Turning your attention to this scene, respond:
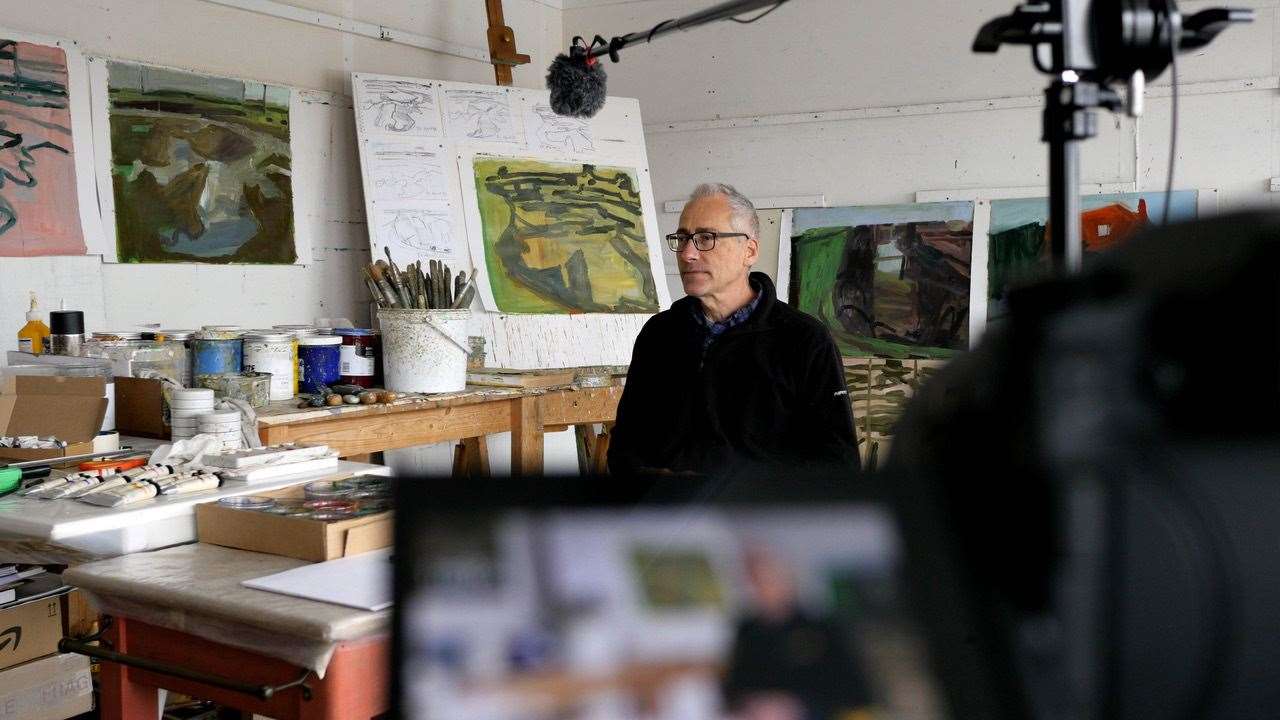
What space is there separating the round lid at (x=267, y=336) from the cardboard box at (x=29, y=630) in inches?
37.6

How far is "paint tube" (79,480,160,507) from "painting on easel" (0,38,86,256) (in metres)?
2.01

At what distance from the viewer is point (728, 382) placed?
2709 mm

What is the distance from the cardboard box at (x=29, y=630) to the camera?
2.53m

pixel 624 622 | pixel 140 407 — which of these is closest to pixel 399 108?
pixel 140 407

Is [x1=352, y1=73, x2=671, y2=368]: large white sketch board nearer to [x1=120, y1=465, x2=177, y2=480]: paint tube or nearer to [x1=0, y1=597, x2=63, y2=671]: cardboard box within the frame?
[x1=0, y1=597, x2=63, y2=671]: cardboard box

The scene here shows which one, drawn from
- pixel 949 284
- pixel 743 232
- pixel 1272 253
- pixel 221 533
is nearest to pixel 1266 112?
pixel 949 284

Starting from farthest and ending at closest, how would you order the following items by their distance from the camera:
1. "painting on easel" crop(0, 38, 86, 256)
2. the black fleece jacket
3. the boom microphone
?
1. "painting on easel" crop(0, 38, 86, 256)
2. the black fleece jacket
3. the boom microphone

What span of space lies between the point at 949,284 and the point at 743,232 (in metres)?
2.62

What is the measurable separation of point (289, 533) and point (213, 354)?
1.63 m

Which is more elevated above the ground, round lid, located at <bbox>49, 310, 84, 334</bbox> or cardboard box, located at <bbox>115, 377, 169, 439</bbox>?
round lid, located at <bbox>49, 310, 84, 334</bbox>

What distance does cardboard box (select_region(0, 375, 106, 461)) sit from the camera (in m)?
2.71

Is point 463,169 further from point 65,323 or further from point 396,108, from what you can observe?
point 65,323

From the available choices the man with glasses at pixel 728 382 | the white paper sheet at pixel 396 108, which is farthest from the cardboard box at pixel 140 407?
the white paper sheet at pixel 396 108

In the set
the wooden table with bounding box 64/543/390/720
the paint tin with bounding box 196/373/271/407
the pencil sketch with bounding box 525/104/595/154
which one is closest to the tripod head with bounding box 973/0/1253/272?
the wooden table with bounding box 64/543/390/720
